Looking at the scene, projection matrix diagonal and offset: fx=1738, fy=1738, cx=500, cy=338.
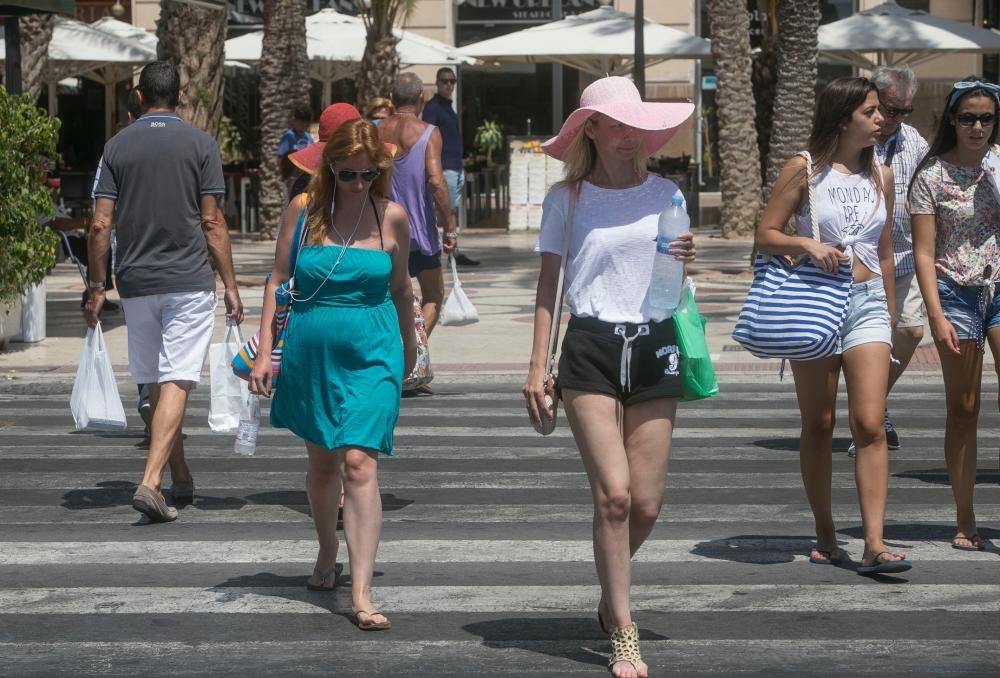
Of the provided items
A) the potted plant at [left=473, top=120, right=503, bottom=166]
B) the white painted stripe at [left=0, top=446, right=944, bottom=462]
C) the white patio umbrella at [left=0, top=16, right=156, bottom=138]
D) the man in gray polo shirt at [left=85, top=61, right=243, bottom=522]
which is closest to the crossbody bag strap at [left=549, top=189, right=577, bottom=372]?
the man in gray polo shirt at [left=85, top=61, right=243, bottom=522]

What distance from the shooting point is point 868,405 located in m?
6.28

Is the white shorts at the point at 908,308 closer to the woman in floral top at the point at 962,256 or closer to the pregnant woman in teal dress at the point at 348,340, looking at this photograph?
the woman in floral top at the point at 962,256

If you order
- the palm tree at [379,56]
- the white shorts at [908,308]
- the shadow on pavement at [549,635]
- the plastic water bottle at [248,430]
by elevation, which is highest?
the palm tree at [379,56]

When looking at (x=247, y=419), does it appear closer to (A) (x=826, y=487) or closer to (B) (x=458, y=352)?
(A) (x=826, y=487)

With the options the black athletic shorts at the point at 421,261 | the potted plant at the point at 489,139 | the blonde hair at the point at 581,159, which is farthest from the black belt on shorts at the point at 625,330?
the potted plant at the point at 489,139

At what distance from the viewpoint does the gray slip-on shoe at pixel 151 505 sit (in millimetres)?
7348

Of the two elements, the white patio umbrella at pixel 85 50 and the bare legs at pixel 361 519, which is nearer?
the bare legs at pixel 361 519

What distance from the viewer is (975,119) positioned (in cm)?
682

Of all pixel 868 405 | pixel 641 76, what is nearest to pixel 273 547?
pixel 868 405

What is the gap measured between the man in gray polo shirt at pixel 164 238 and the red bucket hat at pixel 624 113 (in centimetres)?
259

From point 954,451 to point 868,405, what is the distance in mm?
919

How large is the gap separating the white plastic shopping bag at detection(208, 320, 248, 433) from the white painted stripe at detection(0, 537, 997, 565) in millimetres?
793

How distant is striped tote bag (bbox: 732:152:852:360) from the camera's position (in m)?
6.30

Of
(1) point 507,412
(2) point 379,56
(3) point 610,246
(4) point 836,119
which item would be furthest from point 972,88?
(2) point 379,56
